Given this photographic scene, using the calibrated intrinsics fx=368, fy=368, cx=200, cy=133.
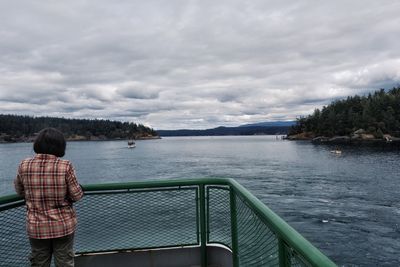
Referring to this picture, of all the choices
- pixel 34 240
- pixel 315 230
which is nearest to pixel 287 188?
pixel 315 230

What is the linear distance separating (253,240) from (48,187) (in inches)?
75.3

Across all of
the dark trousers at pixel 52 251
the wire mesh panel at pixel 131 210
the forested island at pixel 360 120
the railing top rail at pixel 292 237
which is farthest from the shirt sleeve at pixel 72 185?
the forested island at pixel 360 120

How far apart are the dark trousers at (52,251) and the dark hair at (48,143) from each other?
2.71 ft

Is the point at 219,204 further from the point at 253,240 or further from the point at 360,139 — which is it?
the point at 360,139

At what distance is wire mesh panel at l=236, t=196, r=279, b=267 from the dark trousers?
1.70 metres

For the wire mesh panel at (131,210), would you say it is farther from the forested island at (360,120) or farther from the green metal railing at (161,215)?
the forested island at (360,120)

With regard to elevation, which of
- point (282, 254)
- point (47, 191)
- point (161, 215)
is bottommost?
point (161, 215)

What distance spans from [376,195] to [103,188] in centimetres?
2785

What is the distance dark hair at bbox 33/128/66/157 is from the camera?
322 centimetres

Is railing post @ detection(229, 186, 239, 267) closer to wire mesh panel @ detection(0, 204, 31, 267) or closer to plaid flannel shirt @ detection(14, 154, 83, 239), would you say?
plaid flannel shirt @ detection(14, 154, 83, 239)

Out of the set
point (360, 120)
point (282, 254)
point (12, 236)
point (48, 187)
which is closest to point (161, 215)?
point (12, 236)

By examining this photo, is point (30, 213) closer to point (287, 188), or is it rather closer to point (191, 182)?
point (191, 182)

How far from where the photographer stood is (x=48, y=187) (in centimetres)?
320

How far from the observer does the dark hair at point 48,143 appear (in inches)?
127
